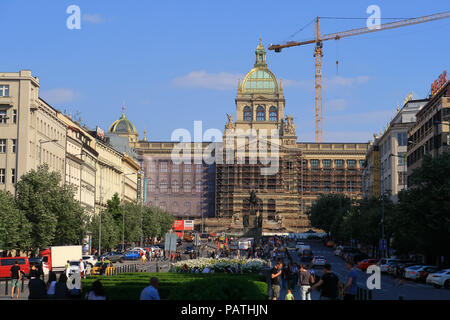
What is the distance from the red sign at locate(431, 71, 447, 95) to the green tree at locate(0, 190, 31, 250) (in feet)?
192

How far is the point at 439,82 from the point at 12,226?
62207 mm

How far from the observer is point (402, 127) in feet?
453

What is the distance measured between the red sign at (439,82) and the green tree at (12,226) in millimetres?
58489

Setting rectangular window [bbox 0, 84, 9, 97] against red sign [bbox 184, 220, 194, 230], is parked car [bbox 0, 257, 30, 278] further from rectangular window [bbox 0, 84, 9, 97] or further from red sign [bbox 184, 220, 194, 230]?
red sign [bbox 184, 220, 194, 230]

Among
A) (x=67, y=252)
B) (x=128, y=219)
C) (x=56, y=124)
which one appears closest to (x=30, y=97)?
(x=56, y=124)

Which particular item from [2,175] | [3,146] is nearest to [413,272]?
[2,175]

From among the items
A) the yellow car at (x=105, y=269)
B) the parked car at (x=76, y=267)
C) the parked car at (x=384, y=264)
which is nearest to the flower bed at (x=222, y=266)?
the yellow car at (x=105, y=269)

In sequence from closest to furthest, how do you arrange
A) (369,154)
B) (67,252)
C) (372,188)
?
1. (67,252)
2. (372,188)
3. (369,154)

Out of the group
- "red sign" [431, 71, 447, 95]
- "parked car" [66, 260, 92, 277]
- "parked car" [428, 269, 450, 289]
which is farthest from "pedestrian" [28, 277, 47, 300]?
"red sign" [431, 71, 447, 95]

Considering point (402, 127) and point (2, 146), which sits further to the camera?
point (402, 127)

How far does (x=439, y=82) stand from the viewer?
368 ft
